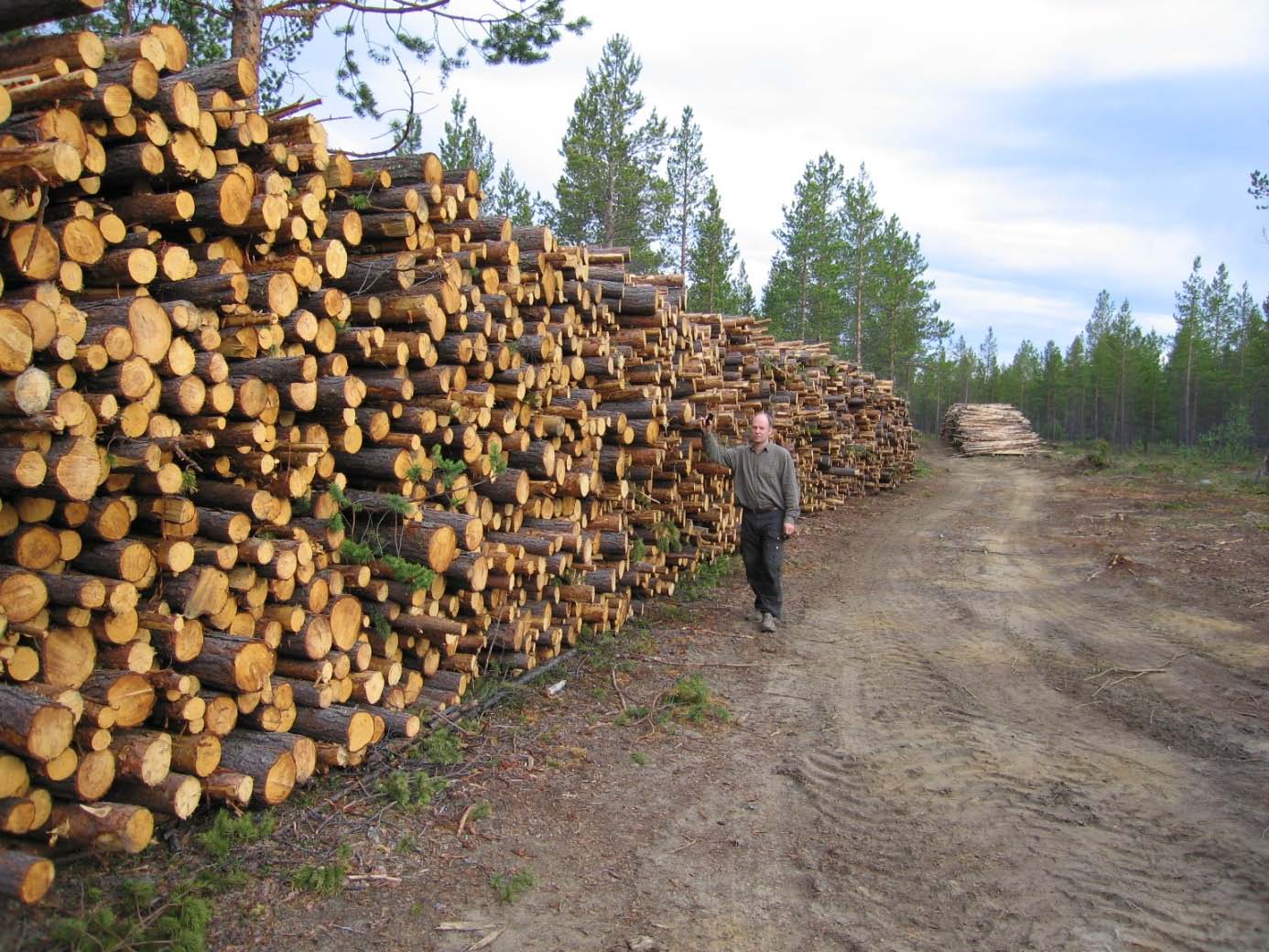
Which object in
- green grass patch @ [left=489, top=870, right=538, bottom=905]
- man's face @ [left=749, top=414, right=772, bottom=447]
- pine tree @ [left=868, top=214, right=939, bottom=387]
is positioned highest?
pine tree @ [left=868, top=214, right=939, bottom=387]

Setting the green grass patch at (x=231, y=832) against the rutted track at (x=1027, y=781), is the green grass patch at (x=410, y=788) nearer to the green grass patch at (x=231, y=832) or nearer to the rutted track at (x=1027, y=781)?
the green grass patch at (x=231, y=832)

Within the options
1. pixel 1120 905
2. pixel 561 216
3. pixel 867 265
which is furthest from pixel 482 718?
pixel 867 265

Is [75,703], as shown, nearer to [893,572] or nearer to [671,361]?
[671,361]

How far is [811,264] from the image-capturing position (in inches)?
1556

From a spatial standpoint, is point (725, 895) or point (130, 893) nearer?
point (130, 893)

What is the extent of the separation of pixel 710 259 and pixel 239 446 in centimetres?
3206

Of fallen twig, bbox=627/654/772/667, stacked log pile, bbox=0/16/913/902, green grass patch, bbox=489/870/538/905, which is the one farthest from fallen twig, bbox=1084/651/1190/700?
green grass patch, bbox=489/870/538/905

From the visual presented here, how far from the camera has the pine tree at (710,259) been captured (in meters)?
34.9

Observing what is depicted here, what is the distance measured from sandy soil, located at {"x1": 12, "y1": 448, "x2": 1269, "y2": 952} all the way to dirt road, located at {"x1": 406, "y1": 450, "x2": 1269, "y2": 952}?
0.02m

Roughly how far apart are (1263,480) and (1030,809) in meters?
19.2

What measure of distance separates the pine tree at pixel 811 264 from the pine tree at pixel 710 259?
15.7 feet

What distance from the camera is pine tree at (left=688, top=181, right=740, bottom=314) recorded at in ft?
114

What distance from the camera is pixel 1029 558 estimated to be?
11906 millimetres

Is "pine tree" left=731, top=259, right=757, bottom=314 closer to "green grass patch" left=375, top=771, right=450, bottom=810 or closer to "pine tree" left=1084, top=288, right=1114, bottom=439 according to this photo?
"pine tree" left=1084, top=288, right=1114, bottom=439
